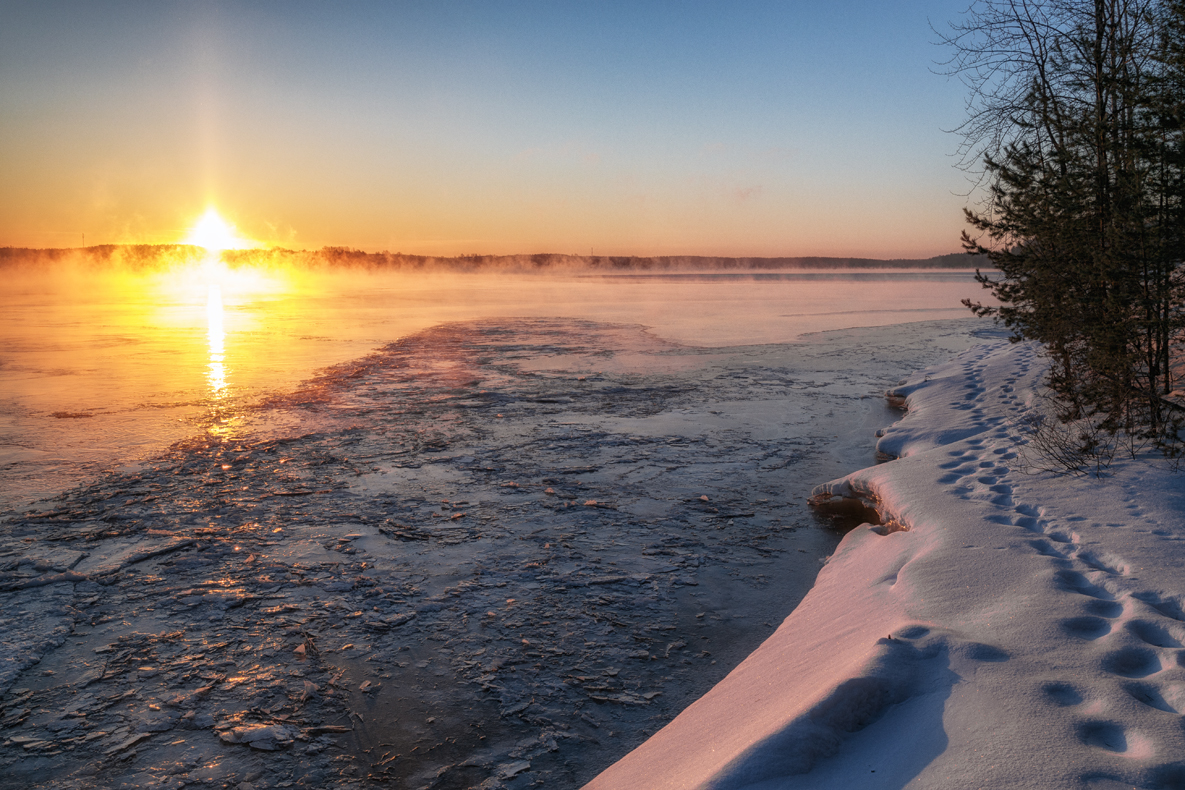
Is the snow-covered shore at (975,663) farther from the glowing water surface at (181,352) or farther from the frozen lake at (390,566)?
the glowing water surface at (181,352)

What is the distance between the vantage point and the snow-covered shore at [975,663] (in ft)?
7.75

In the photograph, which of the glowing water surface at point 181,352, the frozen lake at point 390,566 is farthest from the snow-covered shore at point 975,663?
the glowing water surface at point 181,352

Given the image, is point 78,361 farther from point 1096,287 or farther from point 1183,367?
point 1183,367

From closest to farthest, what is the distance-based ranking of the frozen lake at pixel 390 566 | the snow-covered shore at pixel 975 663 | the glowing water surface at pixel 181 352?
the snow-covered shore at pixel 975 663 → the frozen lake at pixel 390 566 → the glowing water surface at pixel 181 352

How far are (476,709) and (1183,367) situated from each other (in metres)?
9.43

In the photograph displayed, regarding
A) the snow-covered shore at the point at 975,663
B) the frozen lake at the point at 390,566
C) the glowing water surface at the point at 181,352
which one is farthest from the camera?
the glowing water surface at the point at 181,352

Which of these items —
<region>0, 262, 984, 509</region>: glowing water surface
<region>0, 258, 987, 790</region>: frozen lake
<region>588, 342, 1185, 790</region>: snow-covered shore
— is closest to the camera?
<region>588, 342, 1185, 790</region>: snow-covered shore

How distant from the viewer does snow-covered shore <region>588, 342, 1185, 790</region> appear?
7.75ft

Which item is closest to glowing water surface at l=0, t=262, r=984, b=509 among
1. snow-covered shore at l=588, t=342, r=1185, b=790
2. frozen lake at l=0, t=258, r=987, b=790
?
frozen lake at l=0, t=258, r=987, b=790

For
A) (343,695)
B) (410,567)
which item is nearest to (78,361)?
(410,567)

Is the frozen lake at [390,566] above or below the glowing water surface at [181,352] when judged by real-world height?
below

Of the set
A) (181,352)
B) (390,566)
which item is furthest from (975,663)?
(181,352)

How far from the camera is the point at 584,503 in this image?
657 centimetres

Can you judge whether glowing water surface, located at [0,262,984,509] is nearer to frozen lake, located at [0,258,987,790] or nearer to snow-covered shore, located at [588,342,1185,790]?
frozen lake, located at [0,258,987,790]
